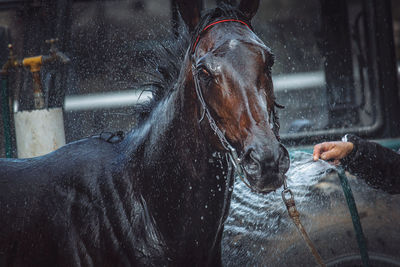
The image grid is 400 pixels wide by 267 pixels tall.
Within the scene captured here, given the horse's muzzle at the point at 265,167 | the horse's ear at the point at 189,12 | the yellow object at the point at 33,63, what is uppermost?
the horse's ear at the point at 189,12

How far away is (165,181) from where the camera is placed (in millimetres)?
1714

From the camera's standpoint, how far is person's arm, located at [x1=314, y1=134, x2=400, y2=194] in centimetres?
216

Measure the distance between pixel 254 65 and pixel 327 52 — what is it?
5.11 feet

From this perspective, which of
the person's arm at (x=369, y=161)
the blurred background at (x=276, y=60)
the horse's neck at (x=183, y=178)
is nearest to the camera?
the horse's neck at (x=183, y=178)

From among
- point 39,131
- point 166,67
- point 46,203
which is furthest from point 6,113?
point 166,67

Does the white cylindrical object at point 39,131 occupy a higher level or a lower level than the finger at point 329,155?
lower

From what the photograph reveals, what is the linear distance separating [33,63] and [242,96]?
165 centimetres

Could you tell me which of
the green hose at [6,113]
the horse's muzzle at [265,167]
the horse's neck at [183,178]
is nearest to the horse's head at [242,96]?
the horse's muzzle at [265,167]

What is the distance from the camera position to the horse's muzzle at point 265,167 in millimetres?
1377

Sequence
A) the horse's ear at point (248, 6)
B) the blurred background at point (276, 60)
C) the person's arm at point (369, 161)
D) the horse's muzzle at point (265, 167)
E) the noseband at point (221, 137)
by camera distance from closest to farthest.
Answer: the horse's muzzle at point (265, 167) → the noseband at point (221, 137) → the horse's ear at point (248, 6) → the person's arm at point (369, 161) → the blurred background at point (276, 60)

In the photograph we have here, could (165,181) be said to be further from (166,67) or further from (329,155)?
(329,155)

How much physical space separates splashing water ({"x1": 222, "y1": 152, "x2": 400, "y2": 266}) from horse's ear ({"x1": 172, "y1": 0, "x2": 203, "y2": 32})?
42.7 inches

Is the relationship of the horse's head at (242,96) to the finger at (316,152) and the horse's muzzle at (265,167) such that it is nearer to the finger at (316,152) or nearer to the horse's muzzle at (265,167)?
the horse's muzzle at (265,167)

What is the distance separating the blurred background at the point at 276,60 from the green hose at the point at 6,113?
13 cm
